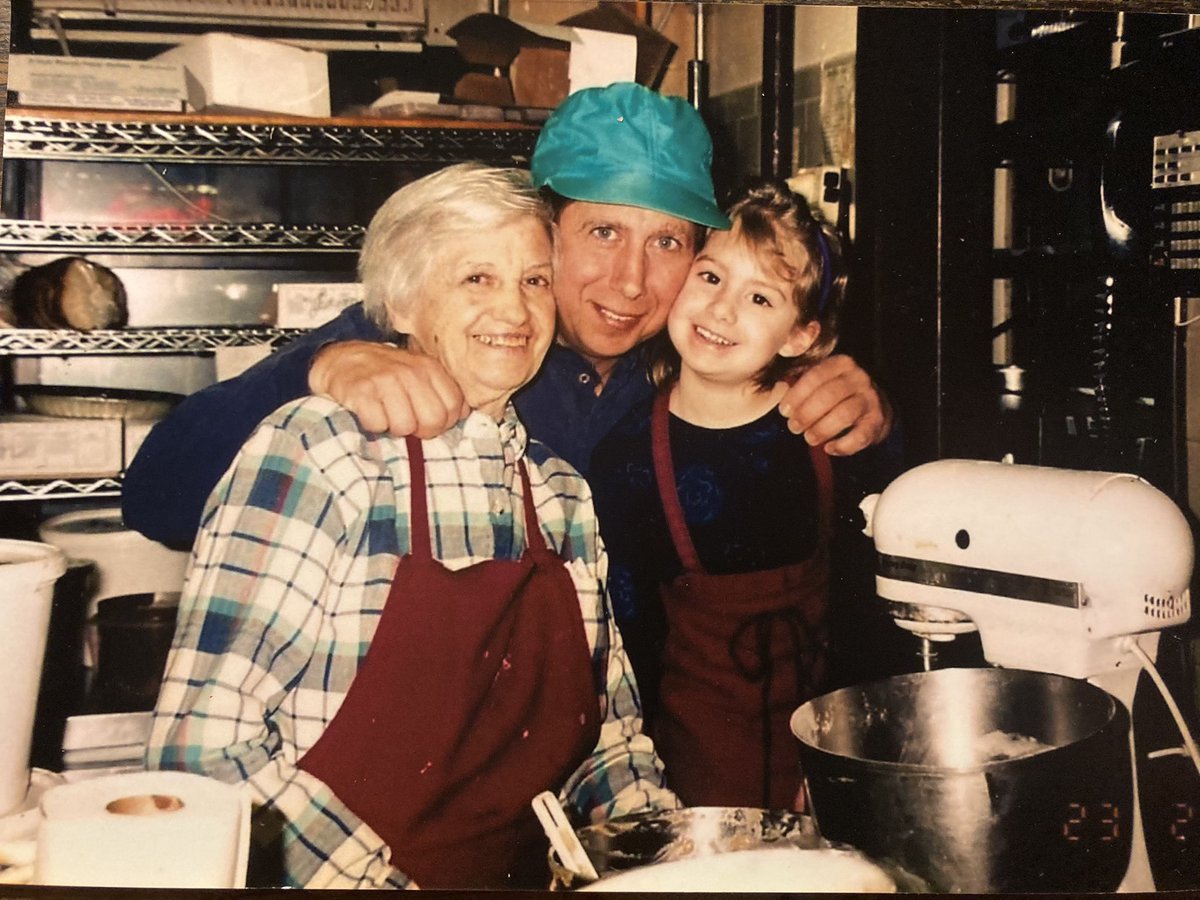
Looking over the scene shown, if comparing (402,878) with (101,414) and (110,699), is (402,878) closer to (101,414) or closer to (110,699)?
(110,699)

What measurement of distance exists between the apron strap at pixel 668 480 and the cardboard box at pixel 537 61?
0.58 m

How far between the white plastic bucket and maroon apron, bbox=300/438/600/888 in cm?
48

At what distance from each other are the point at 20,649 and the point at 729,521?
1.18 m

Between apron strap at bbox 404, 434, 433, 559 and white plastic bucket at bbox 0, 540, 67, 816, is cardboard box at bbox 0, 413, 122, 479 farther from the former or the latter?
apron strap at bbox 404, 434, 433, 559

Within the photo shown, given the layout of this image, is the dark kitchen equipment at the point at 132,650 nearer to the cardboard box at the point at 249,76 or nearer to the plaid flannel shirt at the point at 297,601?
the plaid flannel shirt at the point at 297,601

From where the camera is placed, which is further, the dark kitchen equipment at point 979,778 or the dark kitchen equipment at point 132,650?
the dark kitchen equipment at point 132,650

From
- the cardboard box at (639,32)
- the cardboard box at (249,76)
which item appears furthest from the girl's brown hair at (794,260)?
the cardboard box at (249,76)

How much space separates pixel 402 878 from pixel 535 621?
18.0 inches

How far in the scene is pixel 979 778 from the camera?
1376 millimetres

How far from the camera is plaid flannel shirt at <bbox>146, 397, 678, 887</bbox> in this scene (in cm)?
164

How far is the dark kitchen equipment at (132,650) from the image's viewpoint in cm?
178

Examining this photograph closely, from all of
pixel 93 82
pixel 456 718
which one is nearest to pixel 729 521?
pixel 456 718

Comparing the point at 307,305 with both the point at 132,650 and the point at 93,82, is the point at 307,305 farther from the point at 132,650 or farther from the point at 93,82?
the point at 132,650


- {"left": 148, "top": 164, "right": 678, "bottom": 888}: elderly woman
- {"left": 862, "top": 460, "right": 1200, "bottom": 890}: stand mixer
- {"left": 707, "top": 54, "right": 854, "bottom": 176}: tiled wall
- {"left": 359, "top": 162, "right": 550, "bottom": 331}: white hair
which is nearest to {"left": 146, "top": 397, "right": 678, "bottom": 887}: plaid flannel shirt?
{"left": 148, "top": 164, "right": 678, "bottom": 888}: elderly woman
